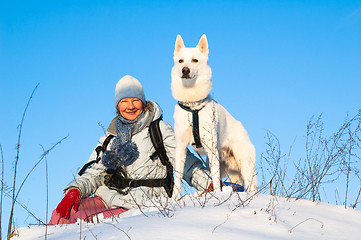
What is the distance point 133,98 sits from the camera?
5.86 m

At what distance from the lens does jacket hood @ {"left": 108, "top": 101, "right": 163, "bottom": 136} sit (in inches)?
223

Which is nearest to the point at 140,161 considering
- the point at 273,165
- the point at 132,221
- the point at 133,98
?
the point at 133,98

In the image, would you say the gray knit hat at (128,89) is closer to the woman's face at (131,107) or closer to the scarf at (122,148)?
the woman's face at (131,107)

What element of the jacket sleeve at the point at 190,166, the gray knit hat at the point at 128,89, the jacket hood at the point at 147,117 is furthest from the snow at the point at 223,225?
the gray knit hat at the point at 128,89

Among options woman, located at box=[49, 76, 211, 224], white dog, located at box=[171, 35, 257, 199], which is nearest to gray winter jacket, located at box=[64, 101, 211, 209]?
woman, located at box=[49, 76, 211, 224]

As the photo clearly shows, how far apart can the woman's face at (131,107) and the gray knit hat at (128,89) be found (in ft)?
0.26

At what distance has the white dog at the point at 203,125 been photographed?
4.63 metres

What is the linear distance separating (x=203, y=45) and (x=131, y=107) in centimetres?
154

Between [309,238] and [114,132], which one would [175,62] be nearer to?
[114,132]

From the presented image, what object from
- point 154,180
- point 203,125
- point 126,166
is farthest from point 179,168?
point 126,166

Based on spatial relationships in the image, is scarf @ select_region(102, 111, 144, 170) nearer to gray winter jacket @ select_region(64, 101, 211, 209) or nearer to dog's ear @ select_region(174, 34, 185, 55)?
gray winter jacket @ select_region(64, 101, 211, 209)

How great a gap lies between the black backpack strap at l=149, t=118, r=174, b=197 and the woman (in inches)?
2.8

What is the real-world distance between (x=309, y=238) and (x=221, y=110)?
2540 mm

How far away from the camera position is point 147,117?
5730mm
